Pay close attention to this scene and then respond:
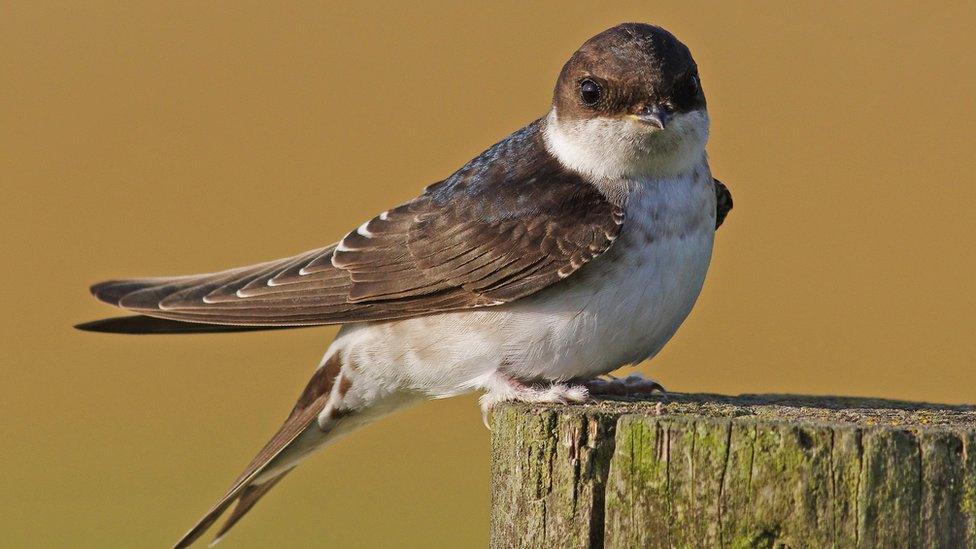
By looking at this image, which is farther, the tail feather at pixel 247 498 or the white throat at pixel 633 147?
the tail feather at pixel 247 498

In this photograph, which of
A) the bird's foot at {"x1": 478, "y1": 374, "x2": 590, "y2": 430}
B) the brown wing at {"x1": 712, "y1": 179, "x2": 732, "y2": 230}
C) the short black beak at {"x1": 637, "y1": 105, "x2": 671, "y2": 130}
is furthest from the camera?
the brown wing at {"x1": 712, "y1": 179, "x2": 732, "y2": 230}

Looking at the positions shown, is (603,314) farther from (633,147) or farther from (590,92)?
(590,92)

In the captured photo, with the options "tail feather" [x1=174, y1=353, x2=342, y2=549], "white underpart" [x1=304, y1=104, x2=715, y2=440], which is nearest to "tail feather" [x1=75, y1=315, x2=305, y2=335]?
"tail feather" [x1=174, y1=353, x2=342, y2=549]

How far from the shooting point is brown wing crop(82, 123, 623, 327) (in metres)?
4.95

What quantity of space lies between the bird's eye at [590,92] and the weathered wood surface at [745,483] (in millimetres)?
1725

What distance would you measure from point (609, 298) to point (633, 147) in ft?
1.95

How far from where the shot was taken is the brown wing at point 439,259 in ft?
16.2

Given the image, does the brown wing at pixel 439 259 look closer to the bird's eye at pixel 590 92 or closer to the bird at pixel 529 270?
the bird at pixel 529 270

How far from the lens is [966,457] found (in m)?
3.27

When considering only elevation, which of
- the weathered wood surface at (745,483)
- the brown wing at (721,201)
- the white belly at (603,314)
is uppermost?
the brown wing at (721,201)

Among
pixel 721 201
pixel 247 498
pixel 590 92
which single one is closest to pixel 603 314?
pixel 590 92

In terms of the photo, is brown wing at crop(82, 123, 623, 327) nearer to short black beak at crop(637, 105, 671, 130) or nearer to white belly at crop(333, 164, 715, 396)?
white belly at crop(333, 164, 715, 396)

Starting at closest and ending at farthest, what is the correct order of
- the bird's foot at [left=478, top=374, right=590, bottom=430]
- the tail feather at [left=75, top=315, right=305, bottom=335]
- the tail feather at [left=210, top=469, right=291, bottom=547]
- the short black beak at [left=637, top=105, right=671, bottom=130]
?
1. the bird's foot at [left=478, top=374, right=590, bottom=430]
2. the short black beak at [left=637, top=105, right=671, bottom=130]
3. the tail feather at [left=75, top=315, right=305, bottom=335]
4. the tail feather at [left=210, top=469, right=291, bottom=547]

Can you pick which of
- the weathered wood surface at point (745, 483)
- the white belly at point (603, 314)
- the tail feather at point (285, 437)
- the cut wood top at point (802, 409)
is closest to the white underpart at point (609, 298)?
the white belly at point (603, 314)
